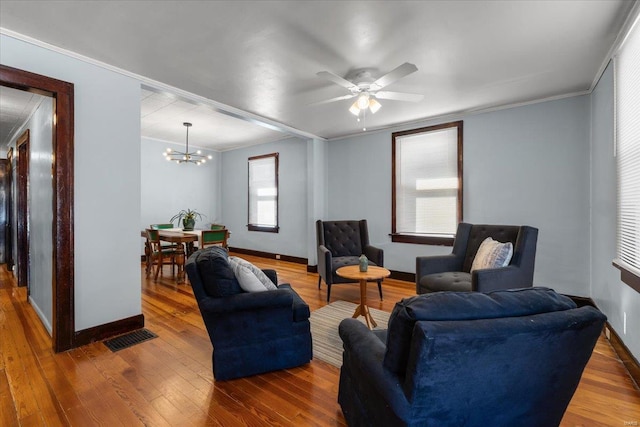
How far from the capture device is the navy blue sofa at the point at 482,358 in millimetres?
967

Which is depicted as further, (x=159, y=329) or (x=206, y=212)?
(x=206, y=212)

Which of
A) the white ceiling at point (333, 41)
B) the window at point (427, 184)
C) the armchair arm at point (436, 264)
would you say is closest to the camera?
the white ceiling at point (333, 41)

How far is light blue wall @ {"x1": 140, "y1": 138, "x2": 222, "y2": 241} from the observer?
6.41 meters

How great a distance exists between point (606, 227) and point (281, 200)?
17.1 feet

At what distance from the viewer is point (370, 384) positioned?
1.23 metres

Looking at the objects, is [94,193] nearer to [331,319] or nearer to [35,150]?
[35,150]

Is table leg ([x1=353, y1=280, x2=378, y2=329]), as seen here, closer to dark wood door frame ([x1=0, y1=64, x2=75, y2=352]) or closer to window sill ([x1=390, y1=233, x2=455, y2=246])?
window sill ([x1=390, y1=233, x2=455, y2=246])

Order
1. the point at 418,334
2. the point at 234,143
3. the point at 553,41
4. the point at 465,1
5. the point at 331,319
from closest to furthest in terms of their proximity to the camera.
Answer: the point at 418,334 < the point at 465,1 < the point at 553,41 < the point at 331,319 < the point at 234,143

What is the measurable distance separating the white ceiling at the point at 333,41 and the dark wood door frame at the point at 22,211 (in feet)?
8.33

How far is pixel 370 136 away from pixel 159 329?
4273mm

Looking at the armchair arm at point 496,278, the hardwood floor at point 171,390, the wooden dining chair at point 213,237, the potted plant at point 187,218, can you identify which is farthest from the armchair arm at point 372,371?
the potted plant at point 187,218

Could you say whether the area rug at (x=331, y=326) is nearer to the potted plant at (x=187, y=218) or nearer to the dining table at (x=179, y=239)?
the dining table at (x=179, y=239)

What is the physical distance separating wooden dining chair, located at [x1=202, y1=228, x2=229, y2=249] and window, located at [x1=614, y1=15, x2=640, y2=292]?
193 inches

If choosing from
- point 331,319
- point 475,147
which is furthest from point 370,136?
point 331,319
